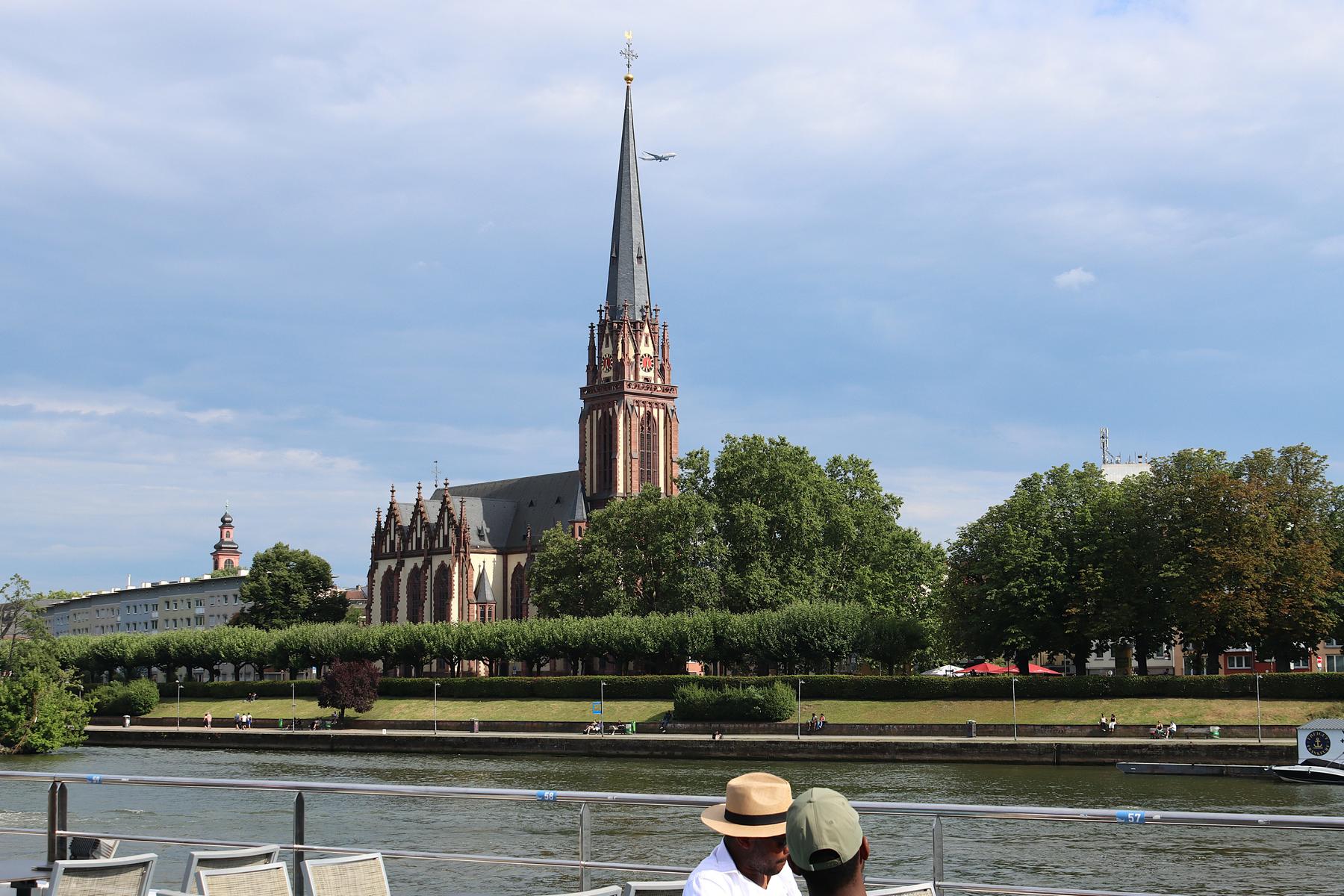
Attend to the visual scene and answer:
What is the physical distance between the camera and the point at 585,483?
128 meters

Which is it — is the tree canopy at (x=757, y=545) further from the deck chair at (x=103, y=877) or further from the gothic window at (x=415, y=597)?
the deck chair at (x=103, y=877)

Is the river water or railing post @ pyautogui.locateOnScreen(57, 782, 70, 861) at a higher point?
railing post @ pyautogui.locateOnScreen(57, 782, 70, 861)

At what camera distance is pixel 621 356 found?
127000mm

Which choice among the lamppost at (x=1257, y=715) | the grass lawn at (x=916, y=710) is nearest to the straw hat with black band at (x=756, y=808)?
the lamppost at (x=1257, y=715)

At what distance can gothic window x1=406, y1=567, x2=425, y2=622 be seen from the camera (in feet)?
449

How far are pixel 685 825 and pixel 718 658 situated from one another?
252 feet

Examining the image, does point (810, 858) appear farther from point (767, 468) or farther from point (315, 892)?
point (767, 468)

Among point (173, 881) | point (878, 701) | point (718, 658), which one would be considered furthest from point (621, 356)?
point (173, 881)

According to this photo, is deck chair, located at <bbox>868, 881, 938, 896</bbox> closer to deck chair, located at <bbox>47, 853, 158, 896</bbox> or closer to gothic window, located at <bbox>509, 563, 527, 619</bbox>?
deck chair, located at <bbox>47, 853, 158, 896</bbox>

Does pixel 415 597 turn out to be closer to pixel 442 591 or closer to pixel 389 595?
pixel 389 595

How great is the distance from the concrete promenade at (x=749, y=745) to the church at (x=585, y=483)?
4203cm

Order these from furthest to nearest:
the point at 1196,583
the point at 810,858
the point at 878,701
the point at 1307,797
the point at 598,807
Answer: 1. the point at 878,701
2. the point at 1196,583
3. the point at 1307,797
4. the point at 598,807
5. the point at 810,858


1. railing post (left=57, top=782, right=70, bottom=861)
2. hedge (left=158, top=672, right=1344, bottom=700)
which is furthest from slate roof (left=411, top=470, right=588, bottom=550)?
railing post (left=57, top=782, right=70, bottom=861)

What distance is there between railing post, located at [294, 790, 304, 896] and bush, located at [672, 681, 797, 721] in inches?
2617
